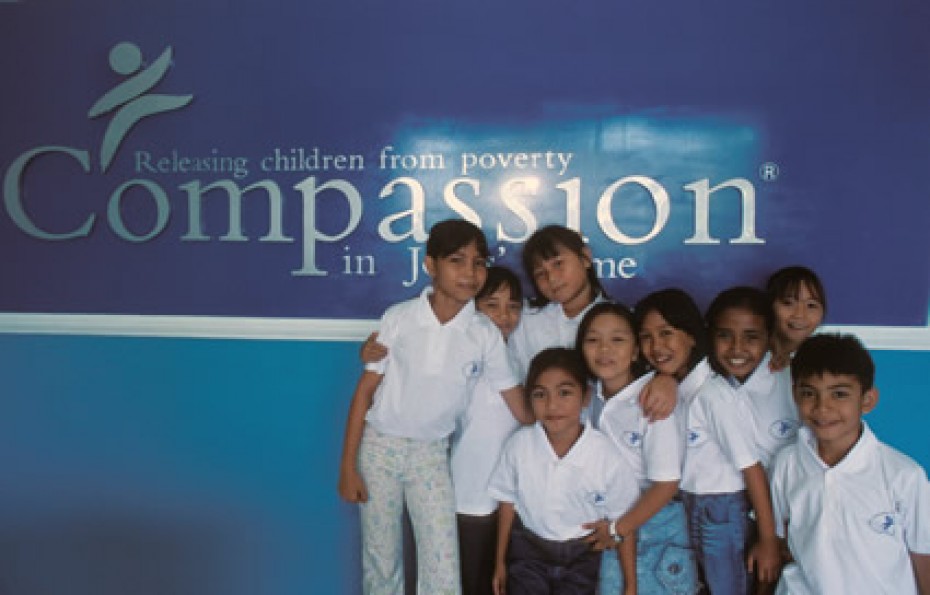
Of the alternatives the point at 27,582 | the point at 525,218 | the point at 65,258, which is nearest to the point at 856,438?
the point at 525,218

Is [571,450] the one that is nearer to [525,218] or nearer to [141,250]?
[525,218]

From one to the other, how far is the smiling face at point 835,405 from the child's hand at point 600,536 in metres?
0.58

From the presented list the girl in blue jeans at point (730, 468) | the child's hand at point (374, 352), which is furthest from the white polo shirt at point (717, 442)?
the child's hand at point (374, 352)

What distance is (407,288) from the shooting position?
7.80 feet

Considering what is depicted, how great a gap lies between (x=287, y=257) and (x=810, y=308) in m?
1.61

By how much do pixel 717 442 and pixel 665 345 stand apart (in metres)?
0.29

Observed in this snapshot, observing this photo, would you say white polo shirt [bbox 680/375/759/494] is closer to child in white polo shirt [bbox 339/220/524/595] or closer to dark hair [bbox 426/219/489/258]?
child in white polo shirt [bbox 339/220/524/595]

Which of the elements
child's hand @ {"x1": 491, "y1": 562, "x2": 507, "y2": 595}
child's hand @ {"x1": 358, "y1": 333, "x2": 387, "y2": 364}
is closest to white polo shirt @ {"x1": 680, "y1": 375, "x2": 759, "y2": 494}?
child's hand @ {"x1": 491, "y1": 562, "x2": 507, "y2": 595}

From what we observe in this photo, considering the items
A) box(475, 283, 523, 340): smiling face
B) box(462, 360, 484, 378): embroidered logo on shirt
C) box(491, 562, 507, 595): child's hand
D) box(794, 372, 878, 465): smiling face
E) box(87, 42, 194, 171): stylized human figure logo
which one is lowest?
box(491, 562, 507, 595): child's hand

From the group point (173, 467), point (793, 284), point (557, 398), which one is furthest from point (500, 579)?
point (173, 467)

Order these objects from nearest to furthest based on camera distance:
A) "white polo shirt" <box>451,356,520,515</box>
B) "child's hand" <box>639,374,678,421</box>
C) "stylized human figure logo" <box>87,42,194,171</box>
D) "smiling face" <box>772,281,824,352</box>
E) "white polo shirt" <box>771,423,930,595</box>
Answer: "white polo shirt" <box>771,423,930,595</box> → "child's hand" <box>639,374,678,421</box> → "smiling face" <box>772,281,824,352</box> → "white polo shirt" <box>451,356,520,515</box> → "stylized human figure logo" <box>87,42,194,171</box>

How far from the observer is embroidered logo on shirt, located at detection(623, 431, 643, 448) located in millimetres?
1930

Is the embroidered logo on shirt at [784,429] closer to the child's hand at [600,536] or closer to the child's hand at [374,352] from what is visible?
the child's hand at [600,536]

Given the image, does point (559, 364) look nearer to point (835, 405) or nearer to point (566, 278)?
point (566, 278)
